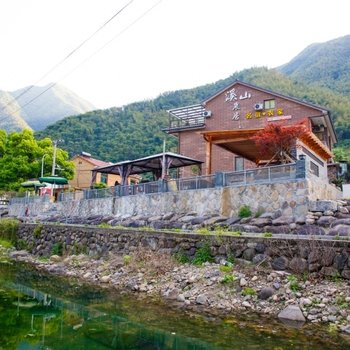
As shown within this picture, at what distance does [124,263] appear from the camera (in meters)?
13.2

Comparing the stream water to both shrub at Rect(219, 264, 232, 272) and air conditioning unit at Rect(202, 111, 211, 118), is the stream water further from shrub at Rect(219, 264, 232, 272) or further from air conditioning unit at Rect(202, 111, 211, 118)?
air conditioning unit at Rect(202, 111, 211, 118)

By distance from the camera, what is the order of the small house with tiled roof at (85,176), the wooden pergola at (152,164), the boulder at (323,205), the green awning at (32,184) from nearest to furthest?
the boulder at (323,205), the wooden pergola at (152,164), the green awning at (32,184), the small house with tiled roof at (85,176)

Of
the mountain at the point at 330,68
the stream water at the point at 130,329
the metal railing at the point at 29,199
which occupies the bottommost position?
the stream water at the point at 130,329

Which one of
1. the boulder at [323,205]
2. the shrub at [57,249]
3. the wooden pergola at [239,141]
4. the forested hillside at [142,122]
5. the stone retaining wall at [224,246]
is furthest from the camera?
the forested hillside at [142,122]

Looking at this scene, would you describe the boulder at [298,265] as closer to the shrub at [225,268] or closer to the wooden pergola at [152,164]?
the shrub at [225,268]

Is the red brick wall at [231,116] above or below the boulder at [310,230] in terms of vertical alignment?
above

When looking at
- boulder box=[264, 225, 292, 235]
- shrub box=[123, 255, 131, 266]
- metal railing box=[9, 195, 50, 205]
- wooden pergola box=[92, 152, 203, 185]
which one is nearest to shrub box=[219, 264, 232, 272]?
boulder box=[264, 225, 292, 235]

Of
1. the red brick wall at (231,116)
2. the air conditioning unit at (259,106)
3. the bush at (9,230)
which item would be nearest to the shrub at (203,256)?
the red brick wall at (231,116)

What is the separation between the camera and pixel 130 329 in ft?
25.4

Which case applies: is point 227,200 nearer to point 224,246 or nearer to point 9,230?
point 224,246

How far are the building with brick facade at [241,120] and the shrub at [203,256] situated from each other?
29.1 ft

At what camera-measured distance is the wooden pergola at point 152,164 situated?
803 inches

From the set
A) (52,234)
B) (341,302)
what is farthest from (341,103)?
(341,302)

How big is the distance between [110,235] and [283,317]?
8.97 metres
